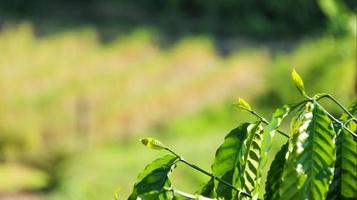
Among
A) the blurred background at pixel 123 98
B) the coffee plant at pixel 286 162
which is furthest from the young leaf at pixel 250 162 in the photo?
the blurred background at pixel 123 98

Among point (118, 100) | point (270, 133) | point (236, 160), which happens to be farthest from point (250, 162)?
point (118, 100)

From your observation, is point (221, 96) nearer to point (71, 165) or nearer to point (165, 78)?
point (165, 78)

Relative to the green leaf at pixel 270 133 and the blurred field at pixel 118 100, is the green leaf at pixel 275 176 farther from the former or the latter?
the blurred field at pixel 118 100

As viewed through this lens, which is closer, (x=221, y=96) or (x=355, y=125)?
(x=355, y=125)

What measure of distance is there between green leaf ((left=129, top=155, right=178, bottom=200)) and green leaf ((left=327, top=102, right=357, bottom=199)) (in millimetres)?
168

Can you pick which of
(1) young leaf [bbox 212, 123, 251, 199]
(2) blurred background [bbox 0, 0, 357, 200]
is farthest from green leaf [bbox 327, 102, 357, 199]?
(2) blurred background [bbox 0, 0, 357, 200]

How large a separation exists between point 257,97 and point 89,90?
7.24 ft

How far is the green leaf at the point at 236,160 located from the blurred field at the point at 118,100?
483 cm

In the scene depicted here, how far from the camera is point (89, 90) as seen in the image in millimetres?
7816

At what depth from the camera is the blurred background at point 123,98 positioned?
6531 mm

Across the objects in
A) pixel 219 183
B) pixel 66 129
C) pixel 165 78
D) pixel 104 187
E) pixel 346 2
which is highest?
pixel 346 2

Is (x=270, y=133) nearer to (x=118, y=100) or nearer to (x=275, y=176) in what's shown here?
(x=275, y=176)

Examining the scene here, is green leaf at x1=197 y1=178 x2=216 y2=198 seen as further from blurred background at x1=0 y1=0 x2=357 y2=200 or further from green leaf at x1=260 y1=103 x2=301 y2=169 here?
blurred background at x1=0 y1=0 x2=357 y2=200

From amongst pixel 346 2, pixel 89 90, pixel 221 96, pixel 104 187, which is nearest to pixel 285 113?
pixel 104 187
